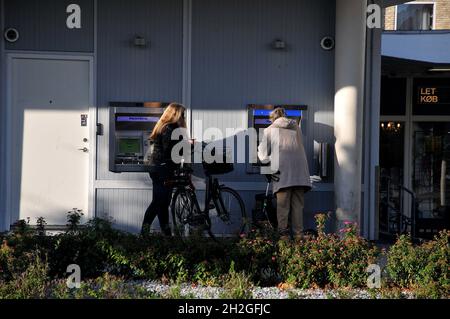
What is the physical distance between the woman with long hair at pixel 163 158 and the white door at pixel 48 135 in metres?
1.25

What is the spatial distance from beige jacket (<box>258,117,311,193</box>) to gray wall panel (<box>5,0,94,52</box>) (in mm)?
2685

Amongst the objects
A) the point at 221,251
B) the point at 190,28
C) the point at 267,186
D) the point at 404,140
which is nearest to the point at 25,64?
the point at 190,28

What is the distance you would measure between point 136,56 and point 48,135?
1.53m

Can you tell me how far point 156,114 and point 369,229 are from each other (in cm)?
314

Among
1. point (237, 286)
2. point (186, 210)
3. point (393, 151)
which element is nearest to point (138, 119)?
point (186, 210)

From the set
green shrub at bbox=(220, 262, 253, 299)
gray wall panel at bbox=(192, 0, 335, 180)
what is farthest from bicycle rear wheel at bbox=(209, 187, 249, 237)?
green shrub at bbox=(220, 262, 253, 299)

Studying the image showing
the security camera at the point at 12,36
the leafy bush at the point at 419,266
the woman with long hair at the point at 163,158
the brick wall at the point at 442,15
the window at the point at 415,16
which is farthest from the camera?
the brick wall at the point at 442,15

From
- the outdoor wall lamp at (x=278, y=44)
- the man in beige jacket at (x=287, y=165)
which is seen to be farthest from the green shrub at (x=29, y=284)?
the outdoor wall lamp at (x=278, y=44)

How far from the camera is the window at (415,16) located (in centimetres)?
1278

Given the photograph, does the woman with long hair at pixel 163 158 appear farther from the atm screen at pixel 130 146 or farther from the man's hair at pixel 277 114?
the man's hair at pixel 277 114

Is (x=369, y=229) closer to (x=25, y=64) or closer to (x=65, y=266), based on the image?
(x=65, y=266)

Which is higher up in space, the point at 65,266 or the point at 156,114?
the point at 156,114

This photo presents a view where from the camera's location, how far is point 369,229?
8539 millimetres

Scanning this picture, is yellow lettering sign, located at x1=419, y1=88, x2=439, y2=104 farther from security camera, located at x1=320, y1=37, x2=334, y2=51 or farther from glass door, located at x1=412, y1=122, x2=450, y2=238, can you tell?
security camera, located at x1=320, y1=37, x2=334, y2=51
